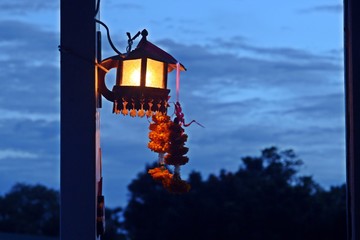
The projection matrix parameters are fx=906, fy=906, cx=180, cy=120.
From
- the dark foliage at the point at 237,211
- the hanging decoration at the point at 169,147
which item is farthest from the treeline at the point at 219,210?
the hanging decoration at the point at 169,147

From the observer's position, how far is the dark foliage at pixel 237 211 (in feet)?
45.8

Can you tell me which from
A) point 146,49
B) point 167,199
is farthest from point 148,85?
point 167,199

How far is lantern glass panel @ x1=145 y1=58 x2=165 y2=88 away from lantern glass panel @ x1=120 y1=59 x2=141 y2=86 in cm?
3

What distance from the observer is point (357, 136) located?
2930 mm

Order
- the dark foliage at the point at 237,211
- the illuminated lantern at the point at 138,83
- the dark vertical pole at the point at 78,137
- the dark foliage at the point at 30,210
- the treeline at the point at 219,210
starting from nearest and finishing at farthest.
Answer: the dark vertical pole at the point at 78,137
the illuminated lantern at the point at 138,83
the dark foliage at the point at 30,210
the treeline at the point at 219,210
the dark foliage at the point at 237,211

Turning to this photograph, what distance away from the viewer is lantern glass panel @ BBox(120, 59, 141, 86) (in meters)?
3.00

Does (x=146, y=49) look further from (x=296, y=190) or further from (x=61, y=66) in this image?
(x=296, y=190)

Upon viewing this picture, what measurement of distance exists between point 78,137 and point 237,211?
11852 millimetres

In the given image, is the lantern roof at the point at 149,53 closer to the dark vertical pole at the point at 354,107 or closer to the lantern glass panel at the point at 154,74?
the lantern glass panel at the point at 154,74

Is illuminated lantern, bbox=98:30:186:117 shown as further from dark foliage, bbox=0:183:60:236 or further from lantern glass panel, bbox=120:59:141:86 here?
dark foliage, bbox=0:183:60:236

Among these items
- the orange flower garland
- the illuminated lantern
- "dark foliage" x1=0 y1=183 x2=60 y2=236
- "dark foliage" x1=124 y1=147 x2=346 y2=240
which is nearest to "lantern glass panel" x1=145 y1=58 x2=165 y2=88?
the illuminated lantern

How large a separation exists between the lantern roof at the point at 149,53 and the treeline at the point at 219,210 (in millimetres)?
9826

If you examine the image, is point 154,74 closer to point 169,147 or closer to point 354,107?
Result: point 169,147

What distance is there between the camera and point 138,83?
118 inches
